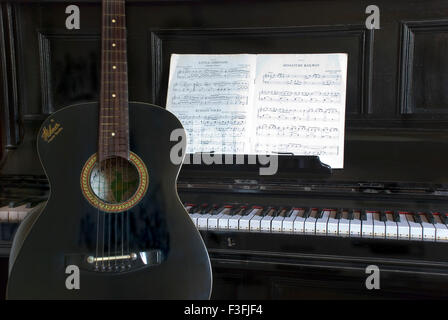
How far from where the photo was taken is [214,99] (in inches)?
68.2

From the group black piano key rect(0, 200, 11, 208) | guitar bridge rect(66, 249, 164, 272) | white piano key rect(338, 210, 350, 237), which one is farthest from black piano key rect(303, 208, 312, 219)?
black piano key rect(0, 200, 11, 208)

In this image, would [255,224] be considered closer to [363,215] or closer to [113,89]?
[363,215]

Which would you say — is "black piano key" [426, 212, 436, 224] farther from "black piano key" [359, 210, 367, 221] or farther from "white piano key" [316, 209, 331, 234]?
"white piano key" [316, 209, 331, 234]

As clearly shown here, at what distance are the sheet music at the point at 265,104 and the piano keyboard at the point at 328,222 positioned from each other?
228 millimetres

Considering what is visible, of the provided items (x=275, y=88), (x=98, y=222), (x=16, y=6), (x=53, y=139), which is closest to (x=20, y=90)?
(x=16, y=6)

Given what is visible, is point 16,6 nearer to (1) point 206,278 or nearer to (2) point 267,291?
(1) point 206,278

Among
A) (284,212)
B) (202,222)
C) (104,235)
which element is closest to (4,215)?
(104,235)

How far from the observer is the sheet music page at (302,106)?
163 centimetres

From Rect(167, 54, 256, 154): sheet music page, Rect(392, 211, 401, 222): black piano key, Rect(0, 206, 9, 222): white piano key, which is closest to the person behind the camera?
Rect(392, 211, 401, 222): black piano key

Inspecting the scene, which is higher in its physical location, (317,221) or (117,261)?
(317,221)

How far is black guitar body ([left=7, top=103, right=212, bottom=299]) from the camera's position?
1334 mm

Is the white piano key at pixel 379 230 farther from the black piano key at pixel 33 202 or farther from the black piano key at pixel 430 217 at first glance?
the black piano key at pixel 33 202

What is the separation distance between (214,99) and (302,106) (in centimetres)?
36

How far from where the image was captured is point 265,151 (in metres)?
1.65
